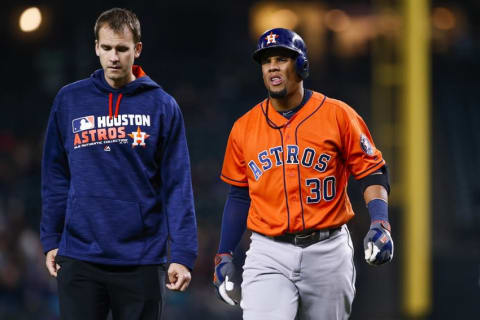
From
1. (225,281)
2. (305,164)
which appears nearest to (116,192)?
(225,281)

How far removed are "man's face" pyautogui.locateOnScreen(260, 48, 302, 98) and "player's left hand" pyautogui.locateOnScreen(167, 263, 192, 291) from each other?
827 mm

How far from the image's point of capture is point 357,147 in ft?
11.3

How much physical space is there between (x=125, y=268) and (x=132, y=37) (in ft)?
2.93

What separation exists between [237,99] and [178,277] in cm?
852

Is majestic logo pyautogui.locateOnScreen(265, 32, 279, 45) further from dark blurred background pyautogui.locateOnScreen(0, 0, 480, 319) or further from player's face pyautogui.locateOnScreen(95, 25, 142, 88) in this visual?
dark blurred background pyautogui.locateOnScreen(0, 0, 480, 319)

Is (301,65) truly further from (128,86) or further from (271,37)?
(128,86)

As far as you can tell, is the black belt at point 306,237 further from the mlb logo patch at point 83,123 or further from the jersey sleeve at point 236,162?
the mlb logo patch at point 83,123

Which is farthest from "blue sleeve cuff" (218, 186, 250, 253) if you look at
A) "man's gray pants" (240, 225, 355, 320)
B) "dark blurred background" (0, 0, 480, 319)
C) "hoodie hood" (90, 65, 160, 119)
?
"dark blurred background" (0, 0, 480, 319)

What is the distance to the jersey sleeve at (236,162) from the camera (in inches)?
142

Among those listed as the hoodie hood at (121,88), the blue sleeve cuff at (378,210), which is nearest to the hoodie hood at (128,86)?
the hoodie hood at (121,88)

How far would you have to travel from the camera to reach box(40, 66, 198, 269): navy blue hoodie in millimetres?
3199

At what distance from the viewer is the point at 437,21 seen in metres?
15.9

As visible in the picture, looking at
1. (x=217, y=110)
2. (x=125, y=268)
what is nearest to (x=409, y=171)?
(x=217, y=110)

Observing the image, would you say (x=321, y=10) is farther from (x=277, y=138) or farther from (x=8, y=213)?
(x=277, y=138)
